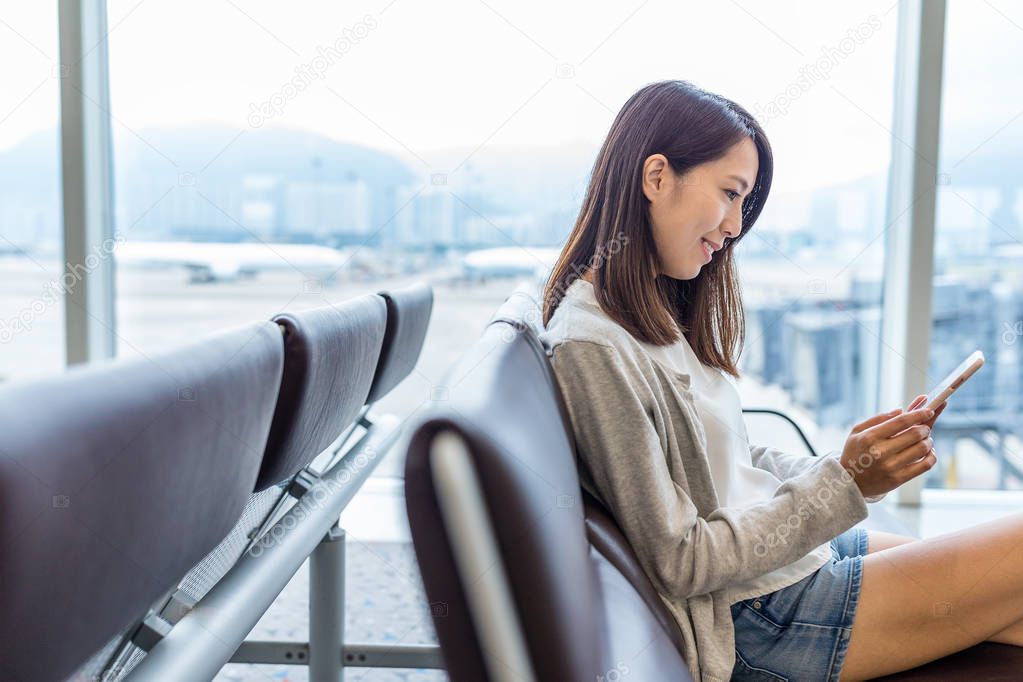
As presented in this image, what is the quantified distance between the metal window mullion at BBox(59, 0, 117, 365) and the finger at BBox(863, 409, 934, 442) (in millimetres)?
2611

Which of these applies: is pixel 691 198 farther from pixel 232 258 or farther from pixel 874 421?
pixel 232 258

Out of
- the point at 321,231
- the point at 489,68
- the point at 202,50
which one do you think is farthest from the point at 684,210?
the point at 202,50

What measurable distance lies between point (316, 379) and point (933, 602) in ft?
2.57

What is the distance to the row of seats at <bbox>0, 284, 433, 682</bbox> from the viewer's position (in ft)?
1.29

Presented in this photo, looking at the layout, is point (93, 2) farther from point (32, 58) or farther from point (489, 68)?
point (489, 68)

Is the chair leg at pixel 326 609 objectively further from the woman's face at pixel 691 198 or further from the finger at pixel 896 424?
the finger at pixel 896 424

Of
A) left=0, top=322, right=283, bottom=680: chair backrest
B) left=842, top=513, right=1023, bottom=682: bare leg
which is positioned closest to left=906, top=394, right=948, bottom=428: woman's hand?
left=842, top=513, right=1023, bottom=682: bare leg

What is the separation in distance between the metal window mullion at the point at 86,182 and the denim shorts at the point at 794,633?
252 centimetres

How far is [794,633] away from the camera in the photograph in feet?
3.25

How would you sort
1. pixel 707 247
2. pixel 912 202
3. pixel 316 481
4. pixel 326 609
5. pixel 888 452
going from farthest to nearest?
pixel 912 202
pixel 326 609
pixel 316 481
pixel 707 247
pixel 888 452

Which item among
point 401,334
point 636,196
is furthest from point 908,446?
point 401,334

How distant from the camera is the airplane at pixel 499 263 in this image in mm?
2938

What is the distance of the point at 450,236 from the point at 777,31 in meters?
1.29

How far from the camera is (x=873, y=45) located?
270 centimetres
